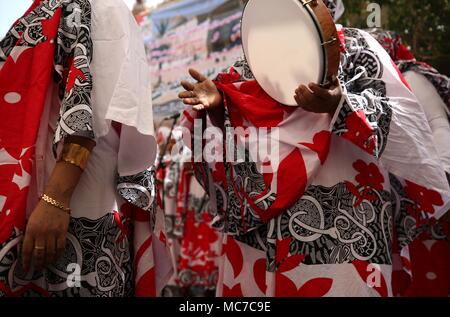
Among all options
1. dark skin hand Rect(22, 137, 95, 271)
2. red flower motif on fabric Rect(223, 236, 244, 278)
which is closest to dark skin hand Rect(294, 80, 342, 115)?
red flower motif on fabric Rect(223, 236, 244, 278)

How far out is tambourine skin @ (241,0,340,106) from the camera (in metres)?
1.48

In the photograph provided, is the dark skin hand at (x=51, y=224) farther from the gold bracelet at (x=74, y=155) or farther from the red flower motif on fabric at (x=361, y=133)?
the red flower motif on fabric at (x=361, y=133)

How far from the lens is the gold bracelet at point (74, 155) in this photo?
1.26m

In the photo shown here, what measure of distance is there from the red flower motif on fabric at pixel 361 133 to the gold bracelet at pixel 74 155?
2.54 feet

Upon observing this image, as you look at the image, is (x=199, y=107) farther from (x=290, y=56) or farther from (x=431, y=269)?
(x=431, y=269)

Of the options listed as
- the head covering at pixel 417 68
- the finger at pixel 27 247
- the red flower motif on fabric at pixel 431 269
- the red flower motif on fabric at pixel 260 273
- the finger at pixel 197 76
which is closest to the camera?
the finger at pixel 27 247

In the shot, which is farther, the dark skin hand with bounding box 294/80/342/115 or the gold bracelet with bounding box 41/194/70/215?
the dark skin hand with bounding box 294/80/342/115

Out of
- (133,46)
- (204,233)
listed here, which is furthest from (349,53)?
(204,233)

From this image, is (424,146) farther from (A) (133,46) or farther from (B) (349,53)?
(A) (133,46)

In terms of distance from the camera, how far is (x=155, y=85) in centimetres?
532

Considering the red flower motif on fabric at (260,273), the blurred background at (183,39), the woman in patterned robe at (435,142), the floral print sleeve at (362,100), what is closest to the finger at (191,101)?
the floral print sleeve at (362,100)

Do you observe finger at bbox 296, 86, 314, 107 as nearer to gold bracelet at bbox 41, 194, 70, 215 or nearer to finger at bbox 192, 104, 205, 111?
finger at bbox 192, 104, 205, 111
